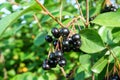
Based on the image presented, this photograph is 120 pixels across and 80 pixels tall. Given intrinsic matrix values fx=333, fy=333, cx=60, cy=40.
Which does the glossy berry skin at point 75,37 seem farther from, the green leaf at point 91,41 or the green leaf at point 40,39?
the green leaf at point 40,39

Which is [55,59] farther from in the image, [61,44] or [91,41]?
[91,41]

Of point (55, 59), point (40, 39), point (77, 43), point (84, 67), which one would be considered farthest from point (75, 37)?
point (40, 39)

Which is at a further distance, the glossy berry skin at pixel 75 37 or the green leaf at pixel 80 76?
the green leaf at pixel 80 76

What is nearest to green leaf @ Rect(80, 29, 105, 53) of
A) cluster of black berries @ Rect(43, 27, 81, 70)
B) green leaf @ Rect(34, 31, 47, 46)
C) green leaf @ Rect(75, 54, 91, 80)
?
cluster of black berries @ Rect(43, 27, 81, 70)

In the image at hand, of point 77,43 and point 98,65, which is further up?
point 77,43

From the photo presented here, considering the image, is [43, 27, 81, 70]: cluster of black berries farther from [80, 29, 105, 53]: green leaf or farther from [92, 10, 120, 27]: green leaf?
[92, 10, 120, 27]: green leaf

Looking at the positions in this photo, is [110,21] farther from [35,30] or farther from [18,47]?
[18,47]

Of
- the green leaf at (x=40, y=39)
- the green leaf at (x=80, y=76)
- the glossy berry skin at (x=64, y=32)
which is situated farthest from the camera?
the green leaf at (x=40, y=39)

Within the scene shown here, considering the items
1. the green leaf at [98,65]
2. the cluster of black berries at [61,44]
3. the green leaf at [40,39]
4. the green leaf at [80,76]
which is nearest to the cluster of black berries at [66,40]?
the cluster of black berries at [61,44]

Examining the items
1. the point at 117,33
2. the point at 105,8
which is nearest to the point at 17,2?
the point at 105,8
